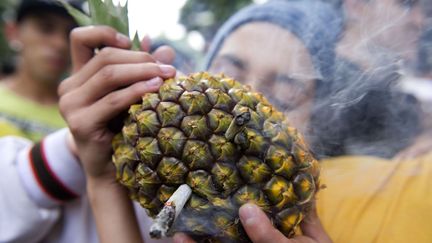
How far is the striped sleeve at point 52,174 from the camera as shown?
123cm

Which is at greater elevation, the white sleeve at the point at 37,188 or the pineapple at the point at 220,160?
the pineapple at the point at 220,160

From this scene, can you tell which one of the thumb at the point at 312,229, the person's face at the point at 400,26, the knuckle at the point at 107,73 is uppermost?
the person's face at the point at 400,26

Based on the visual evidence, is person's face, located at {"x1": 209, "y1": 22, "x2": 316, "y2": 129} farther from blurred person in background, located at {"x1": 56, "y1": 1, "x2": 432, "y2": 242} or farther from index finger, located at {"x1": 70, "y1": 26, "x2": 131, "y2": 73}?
index finger, located at {"x1": 70, "y1": 26, "x2": 131, "y2": 73}

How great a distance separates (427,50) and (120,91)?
2.15ft

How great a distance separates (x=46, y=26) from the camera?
2844 millimetres

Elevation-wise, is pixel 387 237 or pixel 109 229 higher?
pixel 387 237

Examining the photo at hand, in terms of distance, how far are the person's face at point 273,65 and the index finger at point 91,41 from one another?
1.19ft

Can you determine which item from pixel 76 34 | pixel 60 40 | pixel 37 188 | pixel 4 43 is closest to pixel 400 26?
pixel 76 34

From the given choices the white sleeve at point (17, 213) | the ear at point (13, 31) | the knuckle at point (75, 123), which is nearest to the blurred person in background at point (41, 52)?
the ear at point (13, 31)

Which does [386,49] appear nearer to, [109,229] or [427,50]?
[427,50]

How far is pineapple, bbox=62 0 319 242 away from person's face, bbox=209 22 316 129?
0.25 meters

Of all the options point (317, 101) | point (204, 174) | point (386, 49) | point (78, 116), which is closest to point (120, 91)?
point (78, 116)

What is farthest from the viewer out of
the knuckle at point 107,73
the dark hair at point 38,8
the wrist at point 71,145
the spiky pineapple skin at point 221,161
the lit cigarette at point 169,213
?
the dark hair at point 38,8

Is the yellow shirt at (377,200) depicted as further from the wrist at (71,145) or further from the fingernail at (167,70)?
the wrist at (71,145)
